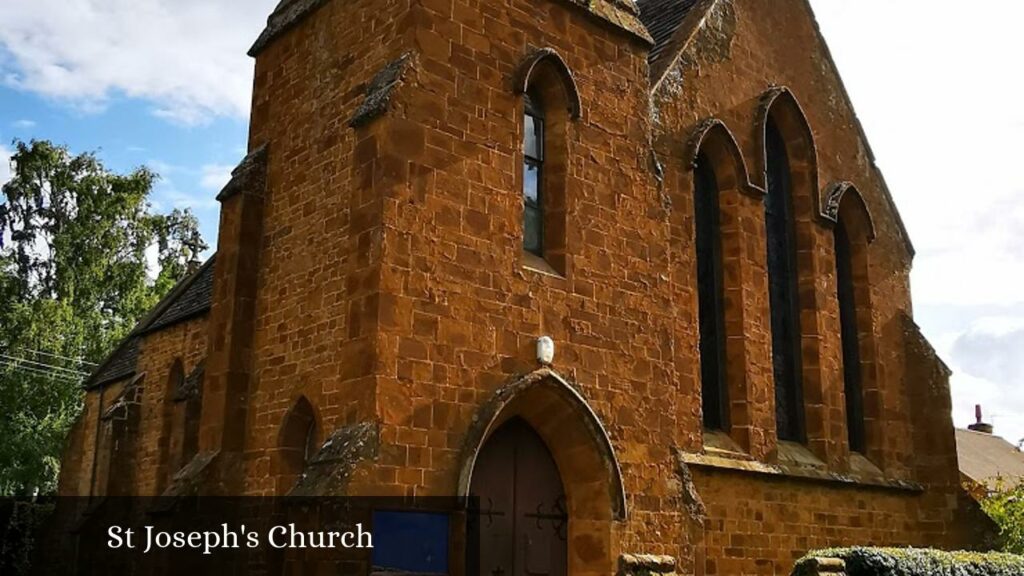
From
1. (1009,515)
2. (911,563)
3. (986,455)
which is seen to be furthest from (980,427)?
(911,563)

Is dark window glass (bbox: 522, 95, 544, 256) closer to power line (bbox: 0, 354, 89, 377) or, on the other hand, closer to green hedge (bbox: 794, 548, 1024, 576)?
green hedge (bbox: 794, 548, 1024, 576)

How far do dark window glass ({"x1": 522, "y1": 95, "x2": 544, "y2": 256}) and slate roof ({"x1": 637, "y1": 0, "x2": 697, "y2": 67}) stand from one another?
3.22 meters

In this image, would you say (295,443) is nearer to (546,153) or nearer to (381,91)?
(381,91)

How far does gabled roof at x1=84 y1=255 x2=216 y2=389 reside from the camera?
18625 mm

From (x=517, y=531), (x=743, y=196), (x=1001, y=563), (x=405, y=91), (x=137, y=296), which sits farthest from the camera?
(x=137, y=296)

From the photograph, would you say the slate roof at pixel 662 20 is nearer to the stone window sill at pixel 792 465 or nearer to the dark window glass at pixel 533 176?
the dark window glass at pixel 533 176

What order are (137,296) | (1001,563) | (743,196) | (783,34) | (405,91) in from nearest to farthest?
(405,91), (1001,563), (743,196), (783,34), (137,296)

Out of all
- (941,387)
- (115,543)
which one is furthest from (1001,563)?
(115,543)

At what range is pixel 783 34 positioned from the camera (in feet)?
56.5

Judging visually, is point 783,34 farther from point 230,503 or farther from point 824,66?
point 230,503

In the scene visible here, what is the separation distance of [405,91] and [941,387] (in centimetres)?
1182

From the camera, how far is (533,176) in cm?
1204

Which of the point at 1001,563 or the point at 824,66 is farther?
the point at 824,66

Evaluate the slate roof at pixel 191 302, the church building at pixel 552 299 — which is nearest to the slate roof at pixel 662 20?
the church building at pixel 552 299
